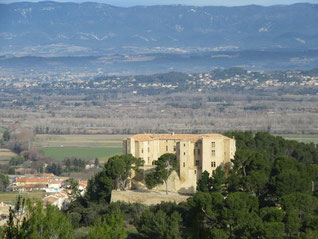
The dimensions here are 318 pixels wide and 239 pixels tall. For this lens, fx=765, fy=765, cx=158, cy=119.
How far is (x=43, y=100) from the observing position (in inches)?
6432

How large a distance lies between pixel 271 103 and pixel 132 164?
10055 centimetres

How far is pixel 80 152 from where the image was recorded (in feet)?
262

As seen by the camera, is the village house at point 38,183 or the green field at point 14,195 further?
the village house at point 38,183

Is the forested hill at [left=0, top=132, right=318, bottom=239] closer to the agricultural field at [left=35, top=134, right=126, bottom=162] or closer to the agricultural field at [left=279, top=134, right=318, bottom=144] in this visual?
the agricultural field at [left=35, top=134, right=126, bottom=162]

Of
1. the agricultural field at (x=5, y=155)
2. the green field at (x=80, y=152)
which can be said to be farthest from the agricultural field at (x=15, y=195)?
the green field at (x=80, y=152)

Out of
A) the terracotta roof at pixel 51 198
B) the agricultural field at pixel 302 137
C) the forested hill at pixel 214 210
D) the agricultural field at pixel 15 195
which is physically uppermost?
the forested hill at pixel 214 210

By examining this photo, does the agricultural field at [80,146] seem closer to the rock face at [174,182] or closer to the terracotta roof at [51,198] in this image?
the terracotta roof at [51,198]

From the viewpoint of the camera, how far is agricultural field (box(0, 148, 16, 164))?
7558cm

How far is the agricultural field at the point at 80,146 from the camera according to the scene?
255 feet

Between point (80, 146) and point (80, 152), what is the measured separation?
6233mm

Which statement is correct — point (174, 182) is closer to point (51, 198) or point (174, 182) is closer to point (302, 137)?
point (51, 198)

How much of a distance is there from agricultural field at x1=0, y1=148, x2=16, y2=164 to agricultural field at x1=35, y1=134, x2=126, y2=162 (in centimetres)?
328

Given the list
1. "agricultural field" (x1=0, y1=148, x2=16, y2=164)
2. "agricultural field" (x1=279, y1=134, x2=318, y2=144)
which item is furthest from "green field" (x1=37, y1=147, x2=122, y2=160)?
"agricultural field" (x1=279, y1=134, x2=318, y2=144)

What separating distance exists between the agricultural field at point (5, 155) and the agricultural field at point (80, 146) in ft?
10.8
